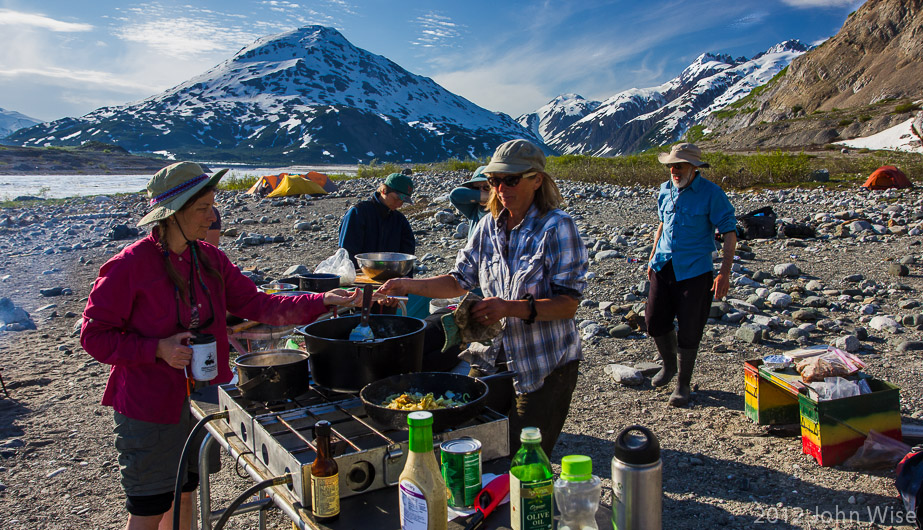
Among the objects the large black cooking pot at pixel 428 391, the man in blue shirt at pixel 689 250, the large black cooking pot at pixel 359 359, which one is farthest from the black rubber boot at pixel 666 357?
the large black cooking pot at pixel 428 391

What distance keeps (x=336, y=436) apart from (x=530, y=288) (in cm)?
123

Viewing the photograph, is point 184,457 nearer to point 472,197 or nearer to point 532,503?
point 532,503

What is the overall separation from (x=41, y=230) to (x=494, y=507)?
24.2 m

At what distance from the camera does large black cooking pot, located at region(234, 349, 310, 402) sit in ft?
8.54

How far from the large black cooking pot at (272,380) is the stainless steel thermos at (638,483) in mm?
1459

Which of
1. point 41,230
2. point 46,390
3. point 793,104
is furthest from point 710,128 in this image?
point 46,390

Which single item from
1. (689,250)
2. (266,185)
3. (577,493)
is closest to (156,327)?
(577,493)

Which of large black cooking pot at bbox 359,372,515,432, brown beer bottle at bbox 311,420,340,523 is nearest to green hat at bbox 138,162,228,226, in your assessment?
large black cooking pot at bbox 359,372,515,432

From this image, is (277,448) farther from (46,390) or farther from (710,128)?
(710,128)

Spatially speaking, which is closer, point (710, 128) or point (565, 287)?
point (565, 287)

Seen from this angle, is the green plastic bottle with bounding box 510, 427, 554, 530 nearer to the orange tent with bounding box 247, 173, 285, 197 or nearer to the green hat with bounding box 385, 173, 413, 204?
the green hat with bounding box 385, 173, 413, 204

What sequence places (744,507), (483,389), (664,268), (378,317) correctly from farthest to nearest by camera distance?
(664,268), (744,507), (378,317), (483,389)

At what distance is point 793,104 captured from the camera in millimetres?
101125

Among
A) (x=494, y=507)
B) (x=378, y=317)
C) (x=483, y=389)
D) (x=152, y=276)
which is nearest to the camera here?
(x=494, y=507)
